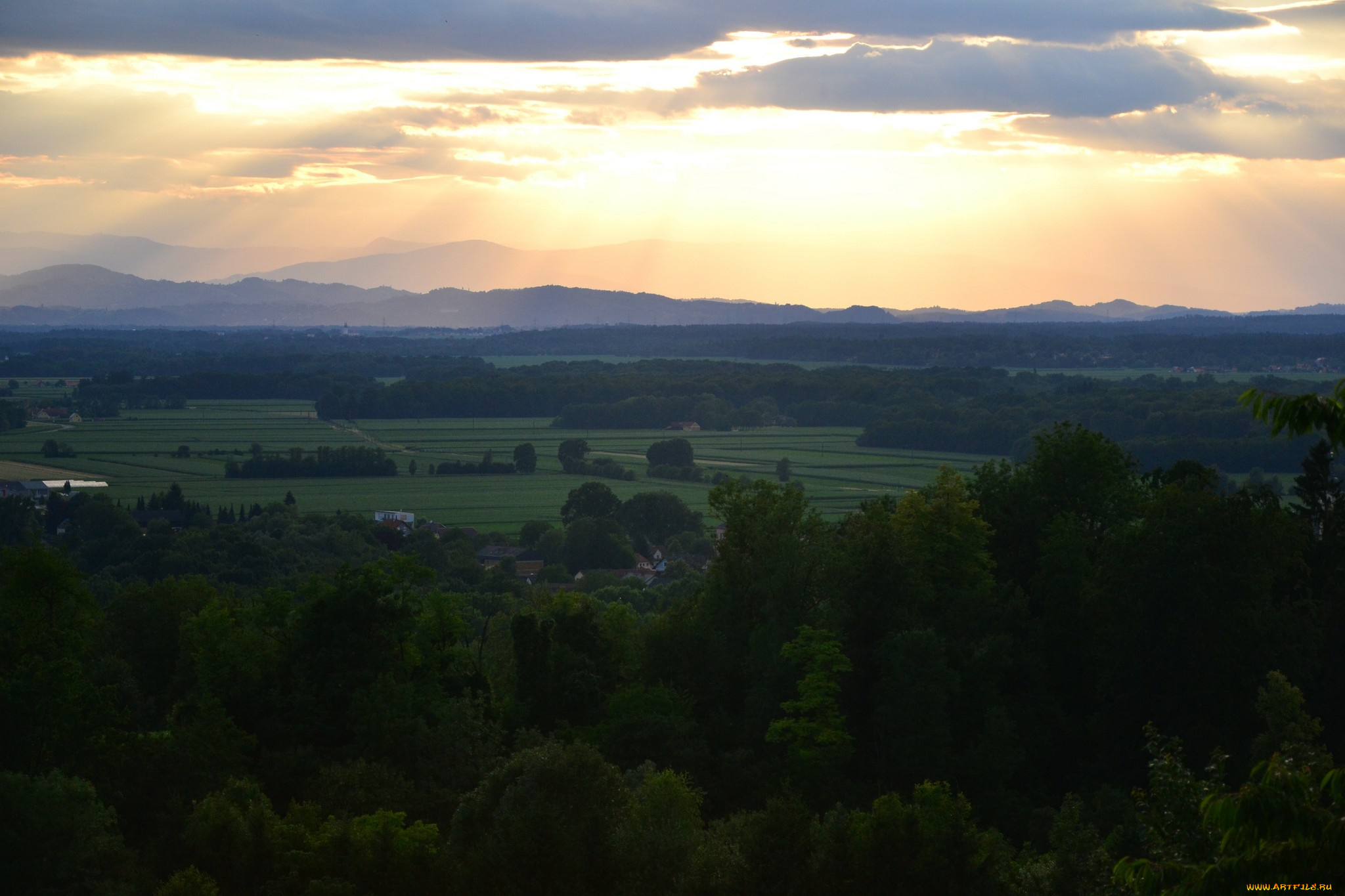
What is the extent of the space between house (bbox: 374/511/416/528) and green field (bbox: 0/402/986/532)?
1859 millimetres

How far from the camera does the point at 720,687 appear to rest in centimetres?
3491

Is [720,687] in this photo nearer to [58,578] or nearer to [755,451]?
[58,578]

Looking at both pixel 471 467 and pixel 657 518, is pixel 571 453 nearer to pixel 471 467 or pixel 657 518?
pixel 471 467

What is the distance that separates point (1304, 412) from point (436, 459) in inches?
5037

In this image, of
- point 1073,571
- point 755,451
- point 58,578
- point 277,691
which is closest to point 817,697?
point 1073,571

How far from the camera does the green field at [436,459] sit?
102688 millimetres

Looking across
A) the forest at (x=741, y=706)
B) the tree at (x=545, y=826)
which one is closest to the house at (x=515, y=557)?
the forest at (x=741, y=706)

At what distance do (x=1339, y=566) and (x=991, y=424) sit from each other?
112936 millimetres

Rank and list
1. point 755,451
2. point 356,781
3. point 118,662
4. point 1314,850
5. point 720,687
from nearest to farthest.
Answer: point 1314,850 → point 356,781 → point 118,662 → point 720,687 → point 755,451

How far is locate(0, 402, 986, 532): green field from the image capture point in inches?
4043

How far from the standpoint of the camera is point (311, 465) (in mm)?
123438

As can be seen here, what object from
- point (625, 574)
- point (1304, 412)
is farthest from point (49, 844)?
point (625, 574)

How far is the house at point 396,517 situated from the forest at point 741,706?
49744 mm

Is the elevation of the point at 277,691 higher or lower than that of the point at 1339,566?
lower
